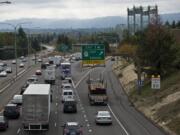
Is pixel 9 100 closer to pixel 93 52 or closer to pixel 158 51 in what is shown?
pixel 93 52

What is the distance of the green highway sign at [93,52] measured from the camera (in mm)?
73062

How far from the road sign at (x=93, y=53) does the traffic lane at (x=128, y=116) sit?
16.8ft

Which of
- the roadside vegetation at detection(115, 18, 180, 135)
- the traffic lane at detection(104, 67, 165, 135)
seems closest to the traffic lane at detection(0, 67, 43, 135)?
the traffic lane at detection(104, 67, 165, 135)

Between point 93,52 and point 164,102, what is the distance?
21.0 meters

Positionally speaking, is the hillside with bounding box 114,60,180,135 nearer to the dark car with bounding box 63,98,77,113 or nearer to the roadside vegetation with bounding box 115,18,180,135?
the roadside vegetation with bounding box 115,18,180,135

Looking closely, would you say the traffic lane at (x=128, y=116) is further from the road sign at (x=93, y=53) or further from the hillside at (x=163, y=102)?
the road sign at (x=93, y=53)

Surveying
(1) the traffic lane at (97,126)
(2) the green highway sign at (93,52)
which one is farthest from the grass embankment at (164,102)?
(2) the green highway sign at (93,52)

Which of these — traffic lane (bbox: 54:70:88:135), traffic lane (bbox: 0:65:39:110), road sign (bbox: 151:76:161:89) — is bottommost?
traffic lane (bbox: 0:65:39:110)

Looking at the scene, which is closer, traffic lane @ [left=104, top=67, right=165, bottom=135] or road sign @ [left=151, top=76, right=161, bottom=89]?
traffic lane @ [left=104, top=67, right=165, bottom=135]

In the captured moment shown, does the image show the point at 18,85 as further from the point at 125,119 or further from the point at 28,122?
the point at 28,122

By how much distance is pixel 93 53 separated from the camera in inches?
2894

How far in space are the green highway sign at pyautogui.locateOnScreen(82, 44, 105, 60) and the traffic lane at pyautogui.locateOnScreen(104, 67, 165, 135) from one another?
5337 mm

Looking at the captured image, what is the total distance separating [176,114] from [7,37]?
149 metres

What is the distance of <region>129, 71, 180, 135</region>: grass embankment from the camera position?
144ft
